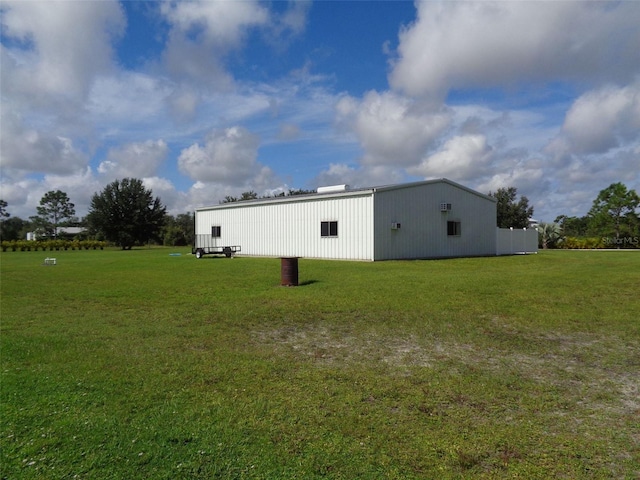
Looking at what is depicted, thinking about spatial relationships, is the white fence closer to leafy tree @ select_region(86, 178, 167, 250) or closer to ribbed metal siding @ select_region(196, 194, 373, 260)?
ribbed metal siding @ select_region(196, 194, 373, 260)

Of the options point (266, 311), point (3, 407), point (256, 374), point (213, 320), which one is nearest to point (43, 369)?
point (3, 407)

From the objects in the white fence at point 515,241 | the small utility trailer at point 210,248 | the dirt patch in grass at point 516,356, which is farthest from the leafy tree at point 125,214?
the dirt patch in grass at point 516,356

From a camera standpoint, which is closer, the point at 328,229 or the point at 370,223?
the point at 370,223

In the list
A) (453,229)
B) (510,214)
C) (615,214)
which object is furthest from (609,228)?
(453,229)

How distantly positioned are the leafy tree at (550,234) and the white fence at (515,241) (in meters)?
9.96

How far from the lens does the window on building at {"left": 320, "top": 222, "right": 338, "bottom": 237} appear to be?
79.3ft

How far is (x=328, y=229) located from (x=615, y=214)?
114 feet

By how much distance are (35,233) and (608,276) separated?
95.0m

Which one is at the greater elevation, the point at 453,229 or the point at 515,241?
the point at 453,229

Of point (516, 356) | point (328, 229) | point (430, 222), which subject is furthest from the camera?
point (430, 222)

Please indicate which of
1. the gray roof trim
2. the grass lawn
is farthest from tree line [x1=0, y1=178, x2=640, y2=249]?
the grass lawn

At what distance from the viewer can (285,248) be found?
27250 millimetres

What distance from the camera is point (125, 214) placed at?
5181 cm

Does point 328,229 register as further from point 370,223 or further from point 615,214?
point 615,214
